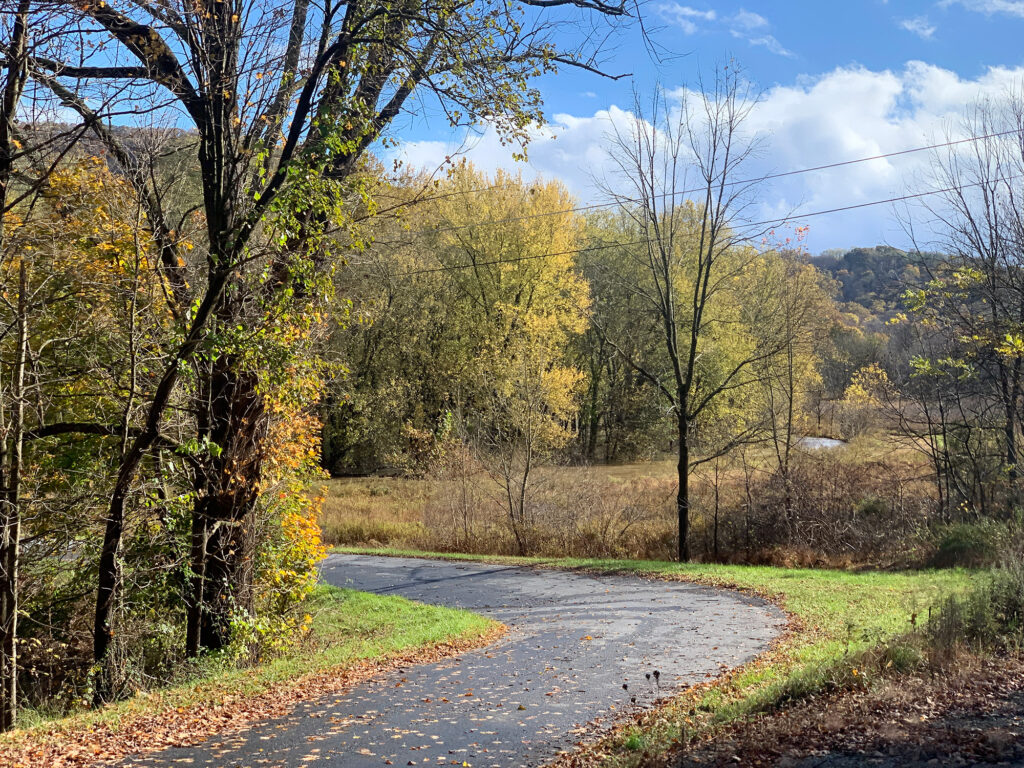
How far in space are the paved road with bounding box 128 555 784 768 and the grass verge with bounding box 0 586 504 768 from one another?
446mm

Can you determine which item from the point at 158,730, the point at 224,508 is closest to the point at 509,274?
the point at 224,508

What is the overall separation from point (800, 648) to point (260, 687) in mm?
6481

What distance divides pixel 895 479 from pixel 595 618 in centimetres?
1290

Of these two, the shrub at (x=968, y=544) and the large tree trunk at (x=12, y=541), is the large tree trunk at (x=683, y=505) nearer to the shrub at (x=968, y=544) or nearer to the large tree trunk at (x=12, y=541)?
the shrub at (x=968, y=544)

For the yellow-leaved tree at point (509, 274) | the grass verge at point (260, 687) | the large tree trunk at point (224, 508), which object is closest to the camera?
the grass verge at point (260, 687)

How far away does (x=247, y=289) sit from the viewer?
388 inches

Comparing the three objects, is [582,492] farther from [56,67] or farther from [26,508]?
[56,67]

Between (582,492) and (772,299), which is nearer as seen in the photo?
(582,492)

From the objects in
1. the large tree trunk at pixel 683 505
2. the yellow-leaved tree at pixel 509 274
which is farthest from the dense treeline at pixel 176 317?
the yellow-leaved tree at pixel 509 274

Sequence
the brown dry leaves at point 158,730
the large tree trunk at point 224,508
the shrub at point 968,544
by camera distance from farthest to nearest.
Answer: the shrub at point 968,544, the large tree trunk at point 224,508, the brown dry leaves at point 158,730

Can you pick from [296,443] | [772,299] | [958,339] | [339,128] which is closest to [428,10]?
[339,128]

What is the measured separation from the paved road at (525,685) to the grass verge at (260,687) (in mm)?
446

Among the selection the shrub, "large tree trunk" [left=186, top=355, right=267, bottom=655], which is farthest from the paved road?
the shrub

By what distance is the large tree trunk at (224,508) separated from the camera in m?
10.5
